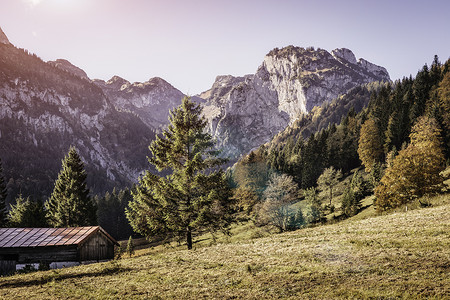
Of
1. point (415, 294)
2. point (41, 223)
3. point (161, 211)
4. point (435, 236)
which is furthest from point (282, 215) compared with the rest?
point (41, 223)

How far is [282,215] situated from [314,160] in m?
49.4

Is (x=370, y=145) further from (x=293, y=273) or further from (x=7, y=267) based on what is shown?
(x=7, y=267)

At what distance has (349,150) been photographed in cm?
8706

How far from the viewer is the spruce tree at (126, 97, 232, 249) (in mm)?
20969

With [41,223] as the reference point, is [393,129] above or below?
above

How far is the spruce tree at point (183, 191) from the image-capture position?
68.8 feet

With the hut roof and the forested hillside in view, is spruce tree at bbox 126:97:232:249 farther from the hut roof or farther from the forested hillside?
the forested hillside

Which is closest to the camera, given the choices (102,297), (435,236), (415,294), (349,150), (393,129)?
(415,294)

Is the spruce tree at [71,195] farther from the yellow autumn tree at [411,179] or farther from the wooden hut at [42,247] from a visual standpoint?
the yellow autumn tree at [411,179]

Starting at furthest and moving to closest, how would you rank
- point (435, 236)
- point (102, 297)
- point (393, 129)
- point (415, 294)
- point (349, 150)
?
Answer: 1. point (349, 150)
2. point (393, 129)
3. point (435, 236)
4. point (102, 297)
5. point (415, 294)

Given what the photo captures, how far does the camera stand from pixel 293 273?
36.8 ft

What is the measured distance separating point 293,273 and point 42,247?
85.0ft

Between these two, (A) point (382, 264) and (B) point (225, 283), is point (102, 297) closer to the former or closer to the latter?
(B) point (225, 283)

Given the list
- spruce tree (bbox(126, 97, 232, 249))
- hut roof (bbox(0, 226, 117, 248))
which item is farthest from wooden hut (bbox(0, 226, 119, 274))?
spruce tree (bbox(126, 97, 232, 249))
